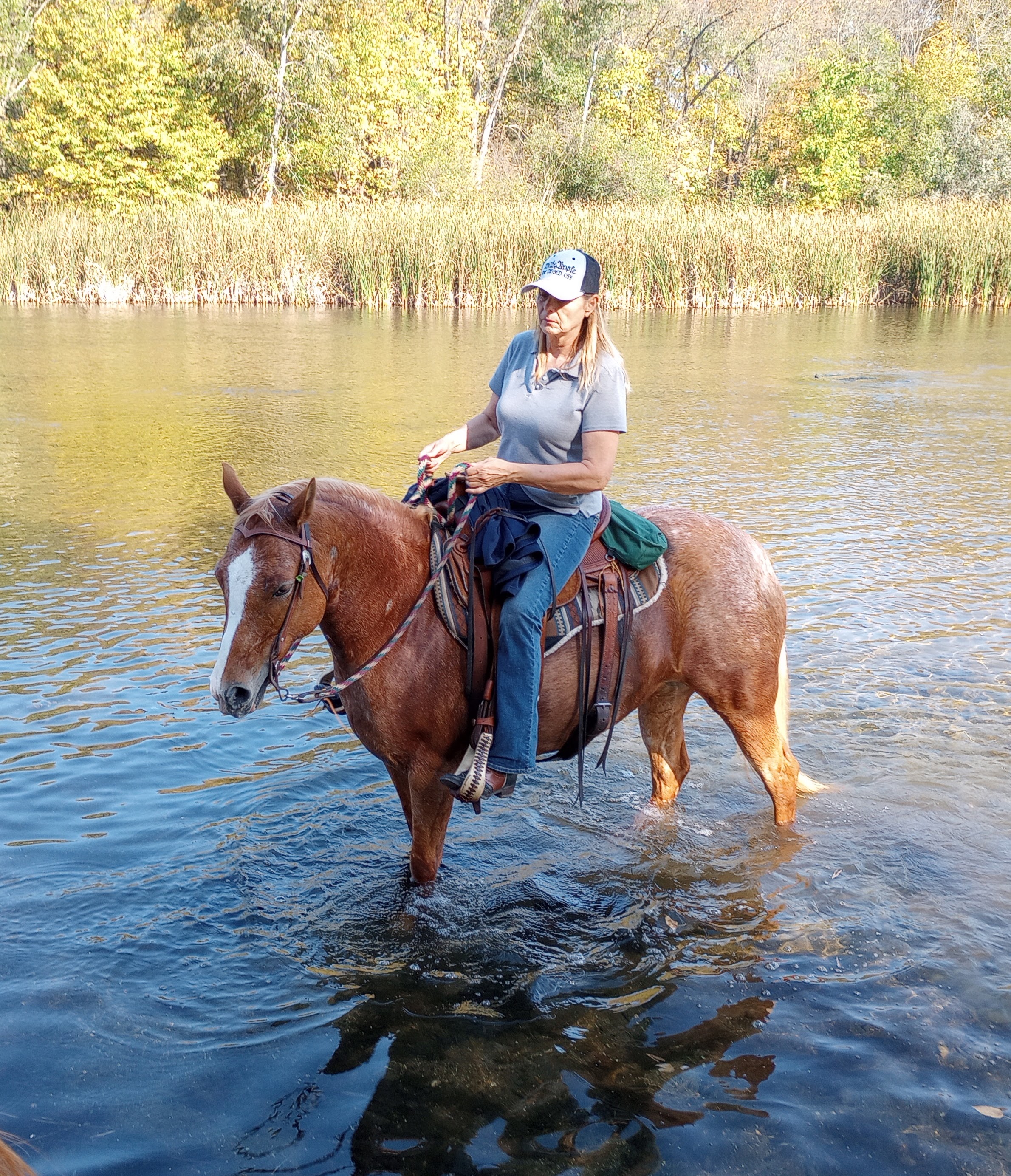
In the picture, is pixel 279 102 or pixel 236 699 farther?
pixel 279 102

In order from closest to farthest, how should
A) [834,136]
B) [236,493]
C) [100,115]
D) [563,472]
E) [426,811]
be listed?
1. [236,493]
2. [563,472]
3. [426,811]
4. [100,115]
5. [834,136]

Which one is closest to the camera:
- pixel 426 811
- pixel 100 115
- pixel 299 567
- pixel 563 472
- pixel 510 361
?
pixel 299 567

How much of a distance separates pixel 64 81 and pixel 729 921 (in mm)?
48774

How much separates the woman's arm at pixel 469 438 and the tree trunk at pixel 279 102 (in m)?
42.4

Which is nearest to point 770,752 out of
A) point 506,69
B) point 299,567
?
point 299,567

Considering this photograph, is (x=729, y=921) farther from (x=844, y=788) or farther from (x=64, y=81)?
(x=64, y=81)

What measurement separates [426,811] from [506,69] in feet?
195

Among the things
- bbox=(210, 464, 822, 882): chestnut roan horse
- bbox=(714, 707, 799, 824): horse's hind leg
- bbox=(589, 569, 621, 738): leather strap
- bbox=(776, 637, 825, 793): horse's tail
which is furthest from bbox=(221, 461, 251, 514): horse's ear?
bbox=(776, 637, 825, 793): horse's tail

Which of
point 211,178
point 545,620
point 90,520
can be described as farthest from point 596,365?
point 211,178

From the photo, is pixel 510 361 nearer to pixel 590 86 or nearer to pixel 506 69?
pixel 506 69

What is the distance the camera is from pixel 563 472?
4.28 meters

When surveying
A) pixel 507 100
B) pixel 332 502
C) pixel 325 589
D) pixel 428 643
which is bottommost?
pixel 428 643

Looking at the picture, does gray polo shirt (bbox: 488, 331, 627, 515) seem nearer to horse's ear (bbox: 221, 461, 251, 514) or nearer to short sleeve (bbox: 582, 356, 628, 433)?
short sleeve (bbox: 582, 356, 628, 433)

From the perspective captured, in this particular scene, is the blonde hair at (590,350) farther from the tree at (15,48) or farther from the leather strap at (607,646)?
the tree at (15,48)
